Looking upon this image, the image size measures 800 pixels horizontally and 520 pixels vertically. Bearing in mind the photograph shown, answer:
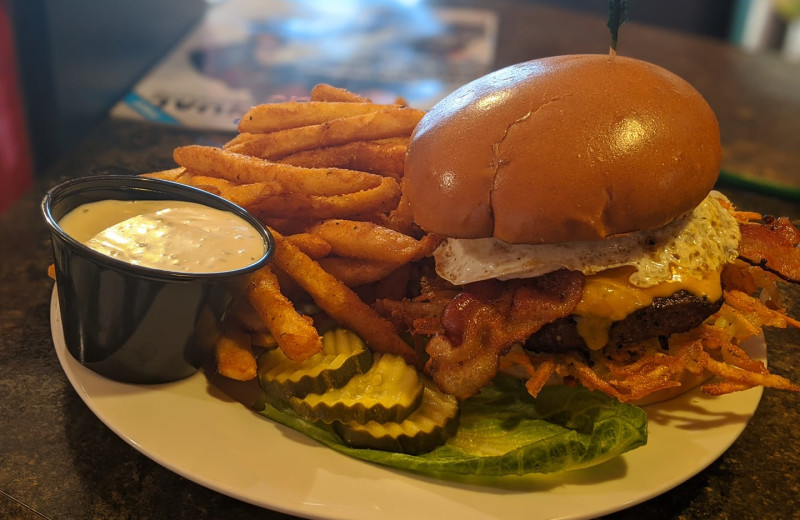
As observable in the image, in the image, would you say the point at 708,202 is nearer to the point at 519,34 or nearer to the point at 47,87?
the point at 47,87

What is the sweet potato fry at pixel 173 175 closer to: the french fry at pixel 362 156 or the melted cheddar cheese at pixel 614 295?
the french fry at pixel 362 156

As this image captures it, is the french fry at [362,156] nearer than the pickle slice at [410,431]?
No

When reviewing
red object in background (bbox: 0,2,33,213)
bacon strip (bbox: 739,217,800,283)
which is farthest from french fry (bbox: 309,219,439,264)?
red object in background (bbox: 0,2,33,213)

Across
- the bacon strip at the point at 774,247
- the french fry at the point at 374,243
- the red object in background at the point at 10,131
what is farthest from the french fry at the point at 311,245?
the red object in background at the point at 10,131

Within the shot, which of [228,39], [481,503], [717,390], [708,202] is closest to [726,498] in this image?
[717,390]

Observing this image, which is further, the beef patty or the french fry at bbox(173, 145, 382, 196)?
the french fry at bbox(173, 145, 382, 196)

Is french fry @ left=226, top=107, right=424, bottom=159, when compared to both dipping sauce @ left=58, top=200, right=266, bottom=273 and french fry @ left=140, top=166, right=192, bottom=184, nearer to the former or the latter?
french fry @ left=140, top=166, right=192, bottom=184
